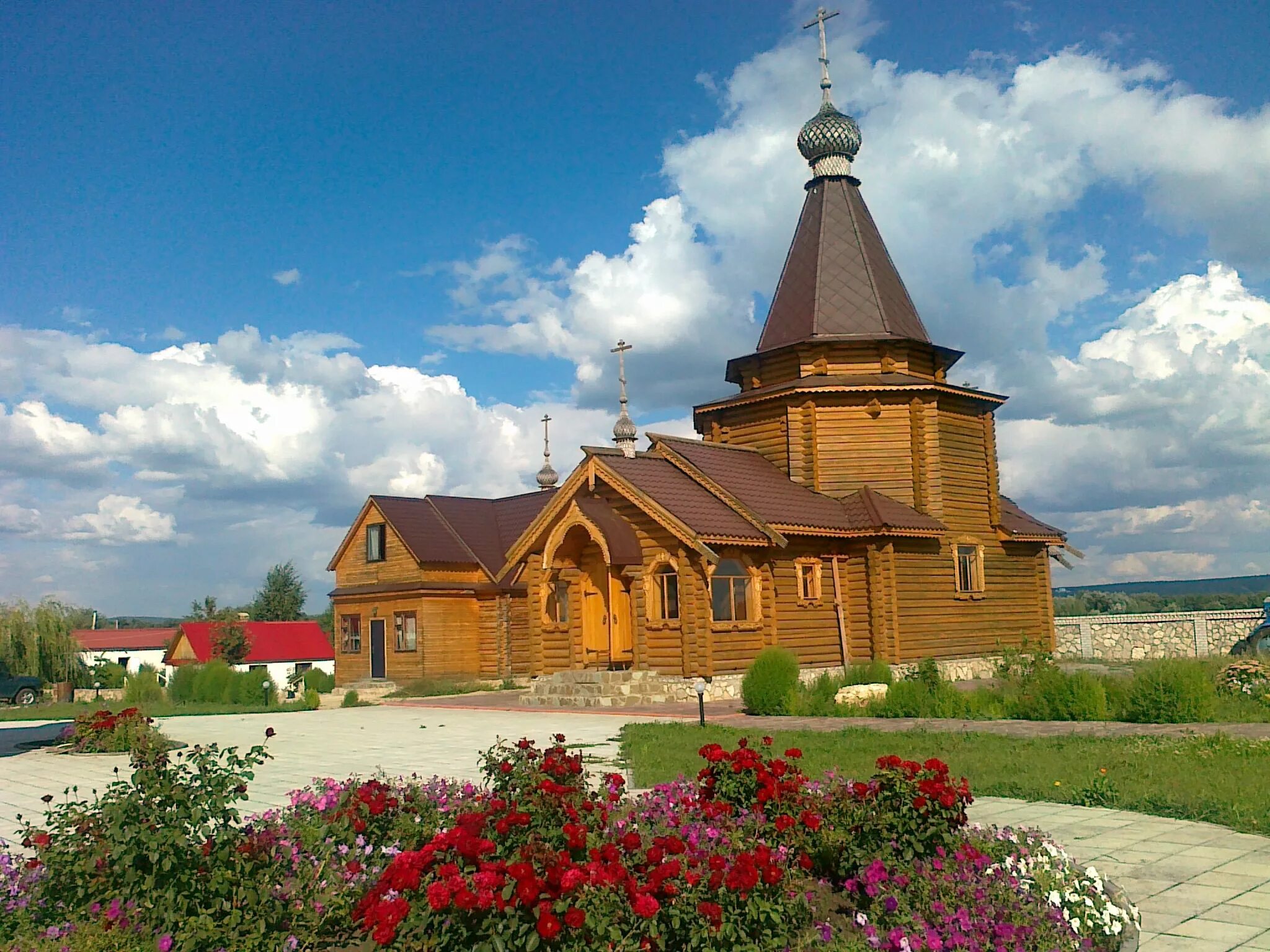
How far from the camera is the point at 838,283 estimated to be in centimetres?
2509

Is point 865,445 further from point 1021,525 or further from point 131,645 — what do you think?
point 131,645

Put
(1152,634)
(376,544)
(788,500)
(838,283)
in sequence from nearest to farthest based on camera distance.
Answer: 1. (788,500)
2. (838,283)
3. (376,544)
4. (1152,634)

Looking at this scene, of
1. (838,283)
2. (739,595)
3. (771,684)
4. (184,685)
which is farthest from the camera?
(184,685)

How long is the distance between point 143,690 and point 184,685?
67.1 inches

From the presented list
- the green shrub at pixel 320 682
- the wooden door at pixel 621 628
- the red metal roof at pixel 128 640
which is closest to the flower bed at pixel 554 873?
the wooden door at pixel 621 628

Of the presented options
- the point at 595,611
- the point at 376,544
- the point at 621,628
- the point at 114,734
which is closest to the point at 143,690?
→ the point at 376,544

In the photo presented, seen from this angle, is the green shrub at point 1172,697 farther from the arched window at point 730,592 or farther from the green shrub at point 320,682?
the green shrub at point 320,682

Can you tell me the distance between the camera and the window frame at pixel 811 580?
21.5 m

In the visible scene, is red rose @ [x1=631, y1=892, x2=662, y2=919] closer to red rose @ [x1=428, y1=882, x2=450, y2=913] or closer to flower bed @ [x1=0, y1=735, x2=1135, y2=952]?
flower bed @ [x1=0, y1=735, x2=1135, y2=952]

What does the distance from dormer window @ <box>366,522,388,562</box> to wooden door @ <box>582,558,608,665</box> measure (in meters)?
10.2

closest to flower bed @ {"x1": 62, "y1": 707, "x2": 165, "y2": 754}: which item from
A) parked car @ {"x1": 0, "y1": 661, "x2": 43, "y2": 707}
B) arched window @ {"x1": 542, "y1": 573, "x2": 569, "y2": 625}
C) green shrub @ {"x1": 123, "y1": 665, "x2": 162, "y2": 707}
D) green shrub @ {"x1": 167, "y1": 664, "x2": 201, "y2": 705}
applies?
arched window @ {"x1": 542, "y1": 573, "x2": 569, "y2": 625}

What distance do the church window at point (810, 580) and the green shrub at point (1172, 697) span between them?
844cm

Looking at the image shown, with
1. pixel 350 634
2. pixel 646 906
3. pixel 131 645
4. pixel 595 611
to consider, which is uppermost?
pixel 595 611

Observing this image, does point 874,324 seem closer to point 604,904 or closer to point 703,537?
point 703,537
